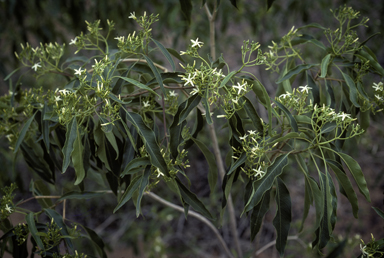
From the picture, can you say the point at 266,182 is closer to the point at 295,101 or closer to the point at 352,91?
the point at 295,101

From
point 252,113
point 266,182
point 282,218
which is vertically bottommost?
point 282,218

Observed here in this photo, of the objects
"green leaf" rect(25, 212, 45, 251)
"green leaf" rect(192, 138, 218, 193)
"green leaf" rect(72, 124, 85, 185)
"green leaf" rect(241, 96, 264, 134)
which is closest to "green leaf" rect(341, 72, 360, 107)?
"green leaf" rect(241, 96, 264, 134)

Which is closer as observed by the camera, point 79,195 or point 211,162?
point 211,162

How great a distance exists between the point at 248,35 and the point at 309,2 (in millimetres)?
1178

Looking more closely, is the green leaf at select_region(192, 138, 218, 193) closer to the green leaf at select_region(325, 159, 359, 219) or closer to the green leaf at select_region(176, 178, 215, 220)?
the green leaf at select_region(176, 178, 215, 220)

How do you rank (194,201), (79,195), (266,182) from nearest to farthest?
(266,182), (194,201), (79,195)

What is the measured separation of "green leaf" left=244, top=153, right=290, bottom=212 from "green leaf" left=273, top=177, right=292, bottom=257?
0.07 metres

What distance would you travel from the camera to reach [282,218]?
65cm

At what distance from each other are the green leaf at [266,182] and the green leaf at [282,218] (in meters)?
0.07

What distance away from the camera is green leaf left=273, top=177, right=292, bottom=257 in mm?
640

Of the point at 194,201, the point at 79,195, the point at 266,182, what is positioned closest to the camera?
the point at 266,182

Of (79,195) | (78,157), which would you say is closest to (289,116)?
(78,157)

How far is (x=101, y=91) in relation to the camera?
63cm

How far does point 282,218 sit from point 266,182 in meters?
0.10
